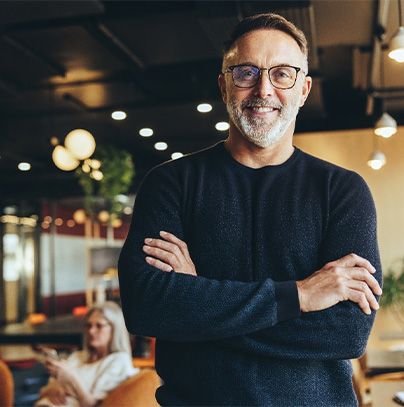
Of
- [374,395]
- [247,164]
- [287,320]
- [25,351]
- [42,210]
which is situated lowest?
[25,351]

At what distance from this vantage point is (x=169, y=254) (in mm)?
1503

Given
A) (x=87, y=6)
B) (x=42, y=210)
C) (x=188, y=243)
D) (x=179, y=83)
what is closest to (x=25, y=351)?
(x=42, y=210)

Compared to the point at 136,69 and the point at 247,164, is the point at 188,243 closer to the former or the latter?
the point at 247,164

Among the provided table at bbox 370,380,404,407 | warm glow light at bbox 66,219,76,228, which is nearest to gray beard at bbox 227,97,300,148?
table at bbox 370,380,404,407

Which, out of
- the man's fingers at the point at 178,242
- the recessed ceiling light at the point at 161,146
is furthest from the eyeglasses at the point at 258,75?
the recessed ceiling light at the point at 161,146

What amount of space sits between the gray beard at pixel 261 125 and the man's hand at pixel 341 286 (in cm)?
37

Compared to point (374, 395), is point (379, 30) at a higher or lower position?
higher

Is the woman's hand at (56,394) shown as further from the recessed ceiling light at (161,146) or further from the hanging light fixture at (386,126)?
the recessed ceiling light at (161,146)

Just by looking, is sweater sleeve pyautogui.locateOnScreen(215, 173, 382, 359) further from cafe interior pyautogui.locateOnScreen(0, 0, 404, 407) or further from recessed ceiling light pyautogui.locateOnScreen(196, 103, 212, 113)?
recessed ceiling light pyautogui.locateOnScreen(196, 103, 212, 113)

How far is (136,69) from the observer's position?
21.0 feet

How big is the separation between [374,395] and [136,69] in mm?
4457

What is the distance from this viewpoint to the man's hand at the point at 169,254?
4.93 ft

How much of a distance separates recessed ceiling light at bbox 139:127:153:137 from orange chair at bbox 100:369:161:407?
19.1 feet

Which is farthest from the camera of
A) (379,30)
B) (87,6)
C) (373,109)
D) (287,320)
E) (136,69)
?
(373,109)
